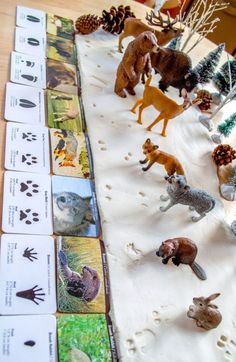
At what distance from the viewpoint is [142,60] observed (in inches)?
36.9

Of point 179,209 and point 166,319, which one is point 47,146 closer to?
point 179,209

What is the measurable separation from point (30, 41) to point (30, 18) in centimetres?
13

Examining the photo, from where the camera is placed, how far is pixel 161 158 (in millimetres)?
815

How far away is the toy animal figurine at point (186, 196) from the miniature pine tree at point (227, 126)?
34cm

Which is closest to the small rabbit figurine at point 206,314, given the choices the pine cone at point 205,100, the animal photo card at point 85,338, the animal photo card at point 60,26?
the animal photo card at point 85,338

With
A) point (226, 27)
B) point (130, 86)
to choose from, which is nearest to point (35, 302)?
point (130, 86)

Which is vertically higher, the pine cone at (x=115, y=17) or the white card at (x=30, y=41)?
the pine cone at (x=115, y=17)

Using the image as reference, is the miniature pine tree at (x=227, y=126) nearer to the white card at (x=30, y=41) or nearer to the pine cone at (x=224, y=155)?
the pine cone at (x=224, y=155)

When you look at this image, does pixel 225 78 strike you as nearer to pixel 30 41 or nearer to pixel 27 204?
pixel 30 41

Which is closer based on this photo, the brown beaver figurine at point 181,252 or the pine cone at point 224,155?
the brown beaver figurine at point 181,252

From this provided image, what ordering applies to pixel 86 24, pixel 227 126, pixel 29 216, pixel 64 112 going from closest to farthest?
pixel 29 216 < pixel 64 112 < pixel 227 126 < pixel 86 24

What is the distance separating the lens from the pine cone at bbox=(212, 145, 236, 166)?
2.99 feet

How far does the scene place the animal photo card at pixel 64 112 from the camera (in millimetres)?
841

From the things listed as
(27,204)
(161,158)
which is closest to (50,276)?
(27,204)
